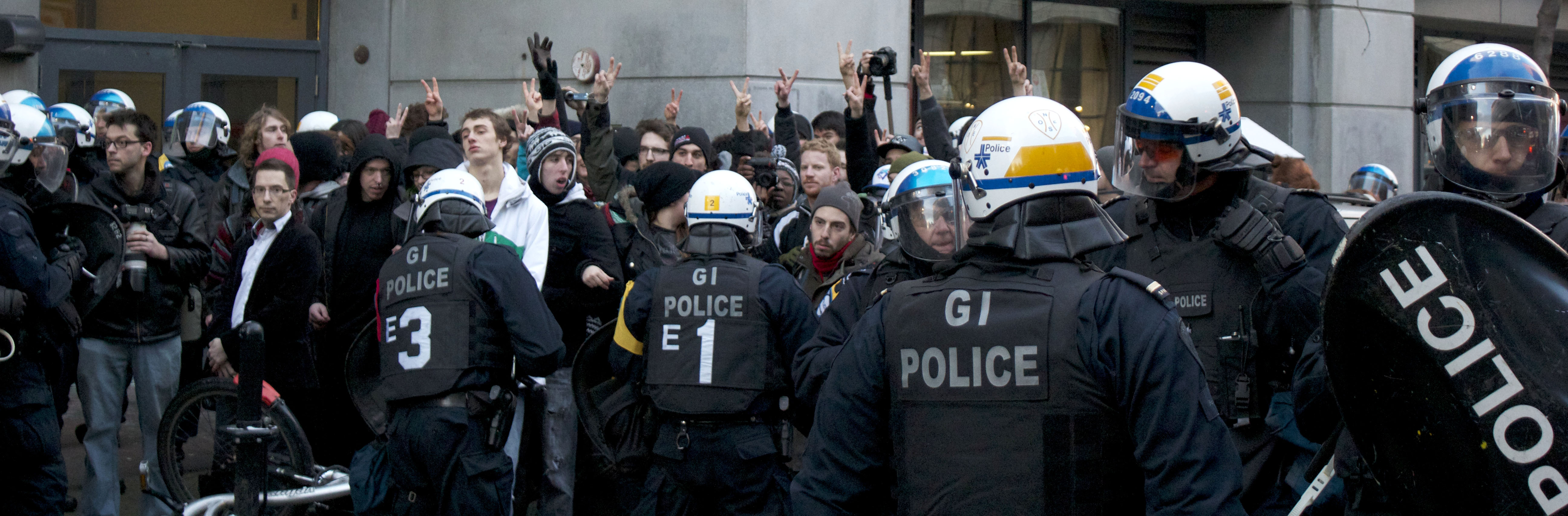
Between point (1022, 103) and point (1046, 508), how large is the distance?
84 centimetres

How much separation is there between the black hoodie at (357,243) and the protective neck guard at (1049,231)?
4.26m

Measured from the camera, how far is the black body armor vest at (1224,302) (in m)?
3.48

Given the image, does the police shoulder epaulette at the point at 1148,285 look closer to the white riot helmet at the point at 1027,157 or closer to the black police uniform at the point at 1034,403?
the black police uniform at the point at 1034,403

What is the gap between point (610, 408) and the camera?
5387 millimetres

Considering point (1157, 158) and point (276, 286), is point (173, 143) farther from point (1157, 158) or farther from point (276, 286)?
point (1157, 158)

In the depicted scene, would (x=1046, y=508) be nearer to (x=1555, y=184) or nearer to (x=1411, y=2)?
(x=1555, y=184)

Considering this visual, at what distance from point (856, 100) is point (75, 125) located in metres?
5.15

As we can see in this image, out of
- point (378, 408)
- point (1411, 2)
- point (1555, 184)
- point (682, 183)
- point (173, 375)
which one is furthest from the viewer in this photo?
point (1411, 2)

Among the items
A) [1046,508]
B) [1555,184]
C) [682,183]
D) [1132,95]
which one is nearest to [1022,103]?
[1046,508]

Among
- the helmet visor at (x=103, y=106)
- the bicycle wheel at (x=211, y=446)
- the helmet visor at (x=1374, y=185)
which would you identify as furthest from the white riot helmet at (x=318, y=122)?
the helmet visor at (x=1374, y=185)

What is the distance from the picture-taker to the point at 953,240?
12.4ft

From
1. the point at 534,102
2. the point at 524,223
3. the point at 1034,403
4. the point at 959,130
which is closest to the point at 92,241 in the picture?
the point at 524,223

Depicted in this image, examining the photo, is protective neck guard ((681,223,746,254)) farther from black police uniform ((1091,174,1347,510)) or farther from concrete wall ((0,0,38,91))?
concrete wall ((0,0,38,91))

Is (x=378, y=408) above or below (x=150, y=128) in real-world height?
below
